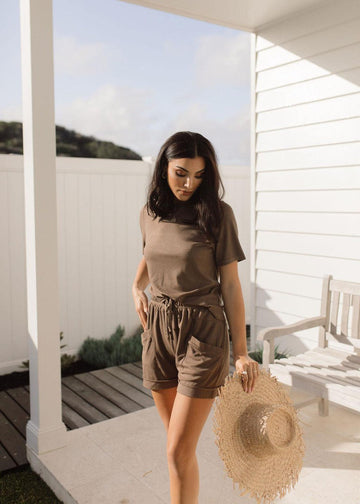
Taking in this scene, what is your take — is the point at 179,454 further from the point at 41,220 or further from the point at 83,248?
the point at 83,248

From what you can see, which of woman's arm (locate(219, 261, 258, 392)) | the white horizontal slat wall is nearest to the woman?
woman's arm (locate(219, 261, 258, 392))

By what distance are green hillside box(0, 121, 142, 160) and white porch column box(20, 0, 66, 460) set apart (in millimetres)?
12414

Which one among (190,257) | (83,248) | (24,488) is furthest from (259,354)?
(190,257)

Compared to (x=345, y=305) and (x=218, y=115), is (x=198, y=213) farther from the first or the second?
(x=218, y=115)

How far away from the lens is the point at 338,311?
371cm

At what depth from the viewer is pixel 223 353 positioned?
1997 mm

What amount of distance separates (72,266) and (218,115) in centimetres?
1785

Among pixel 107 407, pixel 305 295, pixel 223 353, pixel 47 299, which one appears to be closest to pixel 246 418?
pixel 223 353

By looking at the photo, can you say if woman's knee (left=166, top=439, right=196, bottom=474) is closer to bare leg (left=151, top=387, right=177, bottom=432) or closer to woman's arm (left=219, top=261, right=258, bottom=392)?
bare leg (left=151, top=387, right=177, bottom=432)

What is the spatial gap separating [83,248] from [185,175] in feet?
11.0

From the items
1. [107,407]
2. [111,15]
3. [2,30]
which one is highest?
[111,15]

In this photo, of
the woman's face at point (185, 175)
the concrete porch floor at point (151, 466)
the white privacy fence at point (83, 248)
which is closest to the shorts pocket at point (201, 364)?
the woman's face at point (185, 175)

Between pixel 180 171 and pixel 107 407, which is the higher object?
pixel 180 171

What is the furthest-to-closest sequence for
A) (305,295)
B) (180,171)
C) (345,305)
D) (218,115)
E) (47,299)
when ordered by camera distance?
(218,115)
(305,295)
(345,305)
(47,299)
(180,171)
